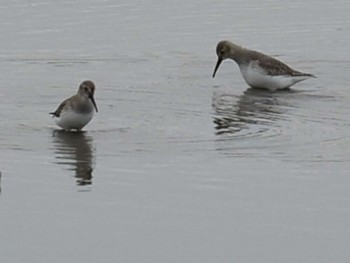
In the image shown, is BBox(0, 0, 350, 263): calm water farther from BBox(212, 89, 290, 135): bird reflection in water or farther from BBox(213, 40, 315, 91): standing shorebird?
BBox(213, 40, 315, 91): standing shorebird

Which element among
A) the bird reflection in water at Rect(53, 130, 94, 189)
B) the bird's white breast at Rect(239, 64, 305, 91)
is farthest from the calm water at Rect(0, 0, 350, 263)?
the bird's white breast at Rect(239, 64, 305, 91)

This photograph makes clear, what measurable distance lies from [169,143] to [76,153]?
1.07 m

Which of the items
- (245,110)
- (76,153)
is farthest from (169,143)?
(245,110)

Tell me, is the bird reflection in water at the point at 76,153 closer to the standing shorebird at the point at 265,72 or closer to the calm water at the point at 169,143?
the calm water at the point at 169,143

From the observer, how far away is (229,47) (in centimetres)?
2284

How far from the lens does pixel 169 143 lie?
16.9 m

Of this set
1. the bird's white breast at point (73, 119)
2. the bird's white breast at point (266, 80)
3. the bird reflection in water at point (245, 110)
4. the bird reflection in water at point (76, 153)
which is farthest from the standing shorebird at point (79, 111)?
the bird's white breast at point (266, 80)

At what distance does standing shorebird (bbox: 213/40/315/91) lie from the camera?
21828mm

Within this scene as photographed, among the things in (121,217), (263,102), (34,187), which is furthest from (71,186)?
(263,102)

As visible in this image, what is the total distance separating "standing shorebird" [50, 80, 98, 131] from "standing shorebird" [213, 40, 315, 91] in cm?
475

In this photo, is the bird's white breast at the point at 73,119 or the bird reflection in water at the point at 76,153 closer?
the bird reflection in water at the point at 76,153

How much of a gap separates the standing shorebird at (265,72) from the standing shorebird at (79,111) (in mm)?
4753

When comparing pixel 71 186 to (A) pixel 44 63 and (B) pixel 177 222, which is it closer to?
→ (B) pixel 177 222

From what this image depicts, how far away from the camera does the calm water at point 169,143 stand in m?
13.1
